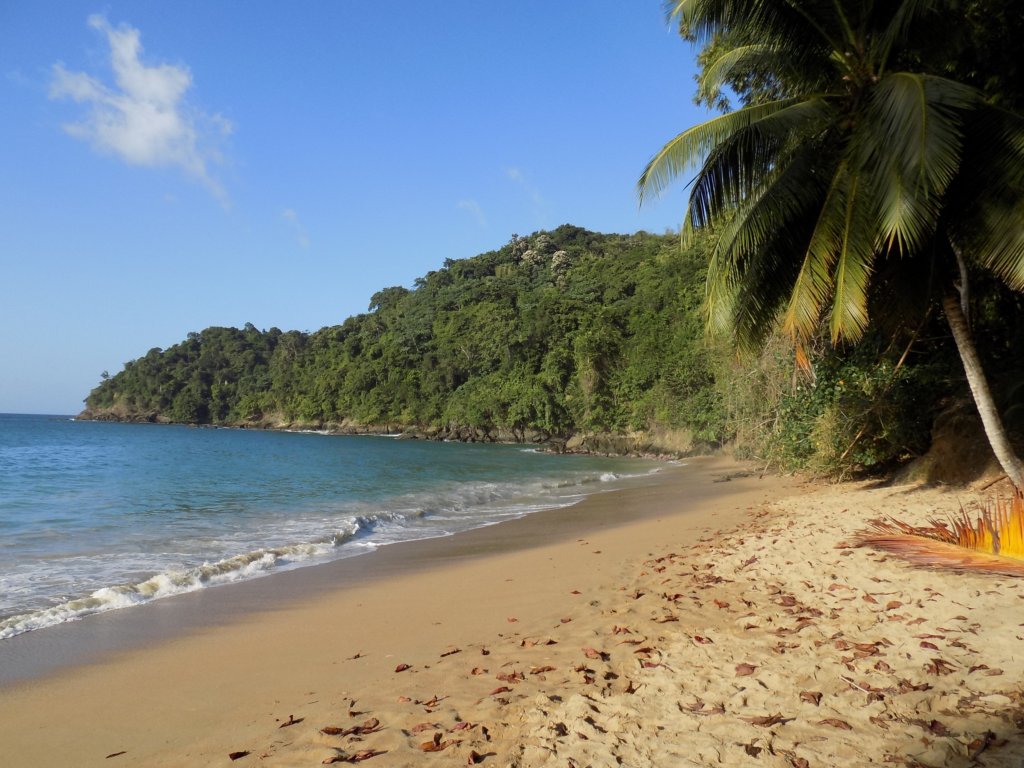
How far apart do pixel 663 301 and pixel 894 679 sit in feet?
180

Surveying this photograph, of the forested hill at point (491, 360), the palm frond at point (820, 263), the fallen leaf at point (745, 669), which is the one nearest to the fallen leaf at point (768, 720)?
the fallen leaf at point (745, 669)

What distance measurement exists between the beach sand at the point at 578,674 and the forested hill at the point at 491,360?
91.1 feet

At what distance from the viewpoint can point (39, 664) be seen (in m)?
5.34

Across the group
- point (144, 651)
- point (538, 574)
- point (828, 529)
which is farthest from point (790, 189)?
point (144, 651)

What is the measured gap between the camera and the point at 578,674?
13.8ft

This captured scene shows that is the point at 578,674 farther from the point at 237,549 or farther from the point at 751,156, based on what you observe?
the point at 237,549

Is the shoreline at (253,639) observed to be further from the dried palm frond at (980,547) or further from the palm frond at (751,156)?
the palm frond at (751,156)

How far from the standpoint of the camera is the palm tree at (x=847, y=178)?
689 centimetres

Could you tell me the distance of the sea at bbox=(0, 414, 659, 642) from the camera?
8.10 metres

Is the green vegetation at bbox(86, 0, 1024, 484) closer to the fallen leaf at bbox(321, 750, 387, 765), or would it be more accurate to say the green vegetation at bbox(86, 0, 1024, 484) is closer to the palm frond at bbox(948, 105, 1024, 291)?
the palm frond at bbox(948, 105, 1024, 291)

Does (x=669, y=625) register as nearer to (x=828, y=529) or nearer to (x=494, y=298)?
(x=828, y=529)

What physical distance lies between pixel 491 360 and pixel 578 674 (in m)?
67.5

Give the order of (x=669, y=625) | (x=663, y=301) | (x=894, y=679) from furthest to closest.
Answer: (x=663, y=301), (x=669, y=625), (x=894, y=679)

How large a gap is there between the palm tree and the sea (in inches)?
284
